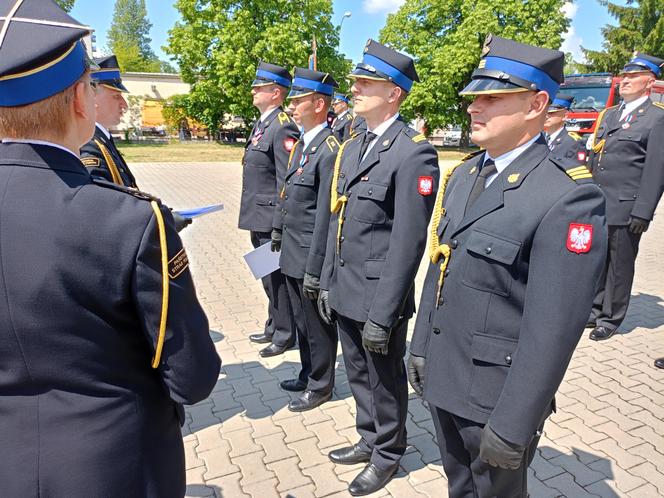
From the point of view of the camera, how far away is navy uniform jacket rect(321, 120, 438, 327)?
261cm

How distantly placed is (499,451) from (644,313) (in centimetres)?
493

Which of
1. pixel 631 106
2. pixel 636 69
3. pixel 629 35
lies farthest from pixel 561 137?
pixel 629 35

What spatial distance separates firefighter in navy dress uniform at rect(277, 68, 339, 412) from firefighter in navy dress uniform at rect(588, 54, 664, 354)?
2991mm

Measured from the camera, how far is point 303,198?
374cm

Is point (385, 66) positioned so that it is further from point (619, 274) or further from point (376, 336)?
point (619, 274)

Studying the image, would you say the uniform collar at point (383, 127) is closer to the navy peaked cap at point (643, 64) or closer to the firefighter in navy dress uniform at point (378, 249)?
the firefighter in navy dress uniform at point (378, 249)

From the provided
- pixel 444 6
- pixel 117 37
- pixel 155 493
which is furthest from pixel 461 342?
pixel 117 37

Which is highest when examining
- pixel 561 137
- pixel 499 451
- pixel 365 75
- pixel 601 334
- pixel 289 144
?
pixel 365 75

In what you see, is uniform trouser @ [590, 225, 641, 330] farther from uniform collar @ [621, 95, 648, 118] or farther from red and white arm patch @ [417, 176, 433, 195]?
red and white arm patch @ [417, 176, 433, 195]

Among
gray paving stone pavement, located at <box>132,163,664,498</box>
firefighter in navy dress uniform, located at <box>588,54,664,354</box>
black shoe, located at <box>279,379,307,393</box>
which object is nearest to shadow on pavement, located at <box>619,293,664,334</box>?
gray paving stone pavement, located at <box>132,163,664,498</box>

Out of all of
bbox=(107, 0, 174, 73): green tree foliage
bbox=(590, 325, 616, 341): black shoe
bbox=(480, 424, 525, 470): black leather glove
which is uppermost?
bbox=(107, 0, 174, 73): green tree foliage

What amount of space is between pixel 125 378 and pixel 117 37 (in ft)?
282

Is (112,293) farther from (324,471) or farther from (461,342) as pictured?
(324,471)

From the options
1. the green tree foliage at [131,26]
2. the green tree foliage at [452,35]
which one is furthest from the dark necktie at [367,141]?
the green tree foliage at [131,26]
